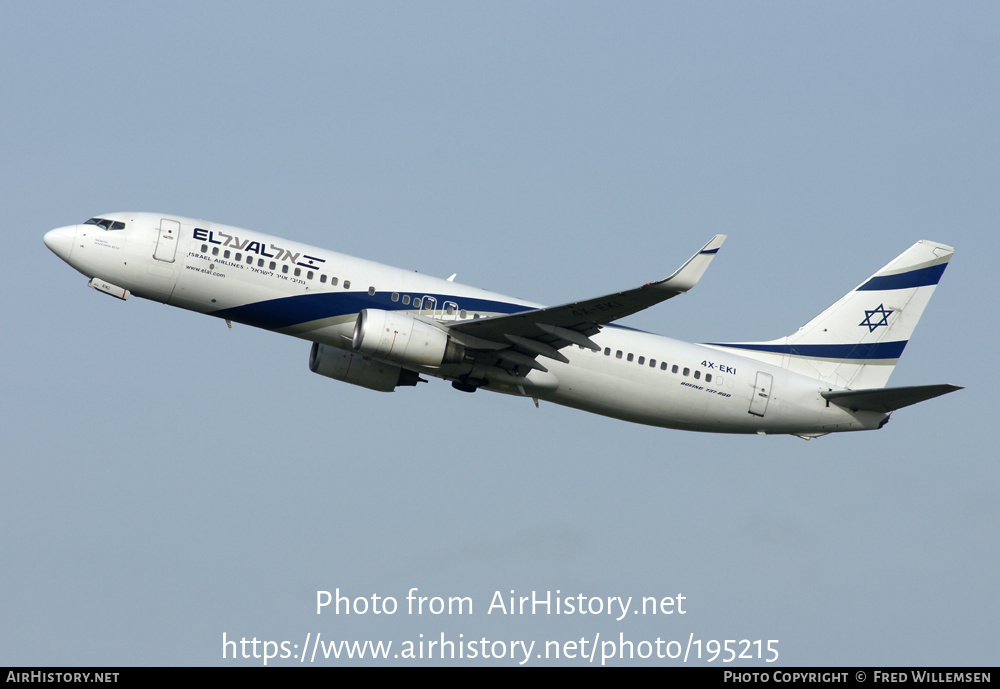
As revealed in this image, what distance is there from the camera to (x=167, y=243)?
127ft

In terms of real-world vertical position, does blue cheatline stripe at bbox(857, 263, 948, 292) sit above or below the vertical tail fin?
above

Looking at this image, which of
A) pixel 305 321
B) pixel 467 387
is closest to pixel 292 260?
pixel 305 321

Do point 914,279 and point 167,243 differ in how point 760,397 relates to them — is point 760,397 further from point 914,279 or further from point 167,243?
point 167,243

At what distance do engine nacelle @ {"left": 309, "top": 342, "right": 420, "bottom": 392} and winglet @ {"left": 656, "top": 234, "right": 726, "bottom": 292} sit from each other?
42.9ft

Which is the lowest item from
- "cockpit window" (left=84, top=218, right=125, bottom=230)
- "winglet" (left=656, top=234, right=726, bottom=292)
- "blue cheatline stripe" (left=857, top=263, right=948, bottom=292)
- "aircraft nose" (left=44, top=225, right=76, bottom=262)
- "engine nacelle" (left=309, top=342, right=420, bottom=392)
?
"engine nacelle" (left=309, top=342, right=420, bottom=392)

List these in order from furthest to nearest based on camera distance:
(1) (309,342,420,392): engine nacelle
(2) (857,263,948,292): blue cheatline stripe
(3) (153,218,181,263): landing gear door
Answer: (2) (857,263,948,292): blue cheatline stripe
(1) (309,342,420,392): engine nacelle
(3) (153,218,181,263): landing gear door

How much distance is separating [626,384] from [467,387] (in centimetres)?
584

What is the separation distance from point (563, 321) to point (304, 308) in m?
9.07

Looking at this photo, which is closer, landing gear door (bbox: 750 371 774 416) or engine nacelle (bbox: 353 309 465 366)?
engine nacelle (bbox: 353 309 465 366)

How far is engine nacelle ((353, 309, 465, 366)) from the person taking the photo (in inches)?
1463

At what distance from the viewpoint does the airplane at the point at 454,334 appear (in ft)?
125

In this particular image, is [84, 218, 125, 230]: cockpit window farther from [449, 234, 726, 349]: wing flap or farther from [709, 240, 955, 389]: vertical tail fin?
[709, 240, 955, 389]: vertical tail fin

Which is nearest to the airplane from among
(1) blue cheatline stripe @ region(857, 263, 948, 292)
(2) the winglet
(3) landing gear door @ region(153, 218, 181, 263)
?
(3) landing gear door @ region(153, 218, 181, 263)
